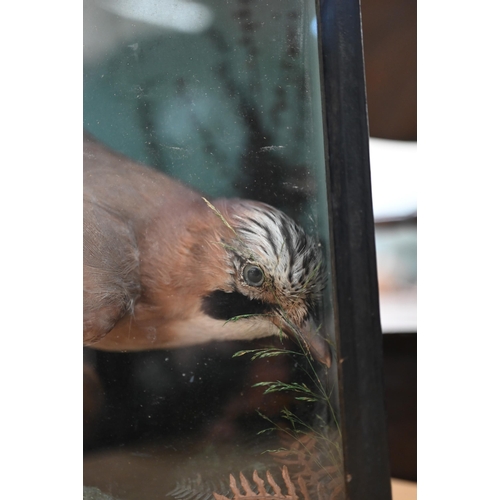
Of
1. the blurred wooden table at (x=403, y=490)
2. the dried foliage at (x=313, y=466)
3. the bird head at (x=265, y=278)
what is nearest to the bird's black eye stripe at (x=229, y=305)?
the bird head at (x=265, y=278)

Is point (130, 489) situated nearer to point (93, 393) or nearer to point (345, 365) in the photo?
point (93, 393)

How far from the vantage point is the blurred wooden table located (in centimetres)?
113

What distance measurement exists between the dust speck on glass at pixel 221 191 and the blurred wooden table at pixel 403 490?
0.40ft

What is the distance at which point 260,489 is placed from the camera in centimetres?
Answer: 118

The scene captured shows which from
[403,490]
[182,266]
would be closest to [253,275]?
[182,266]

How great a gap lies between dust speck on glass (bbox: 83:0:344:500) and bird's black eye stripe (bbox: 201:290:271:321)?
6cm

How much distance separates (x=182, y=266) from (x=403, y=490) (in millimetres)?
742

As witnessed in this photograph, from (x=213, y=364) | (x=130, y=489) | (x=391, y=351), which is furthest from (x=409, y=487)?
(x=130, y=489)

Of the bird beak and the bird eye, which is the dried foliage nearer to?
the bird beak

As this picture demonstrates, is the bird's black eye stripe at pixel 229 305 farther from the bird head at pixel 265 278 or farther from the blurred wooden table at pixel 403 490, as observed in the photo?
the blurred wooden table at pixel 403 490

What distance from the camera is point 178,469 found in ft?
3.99

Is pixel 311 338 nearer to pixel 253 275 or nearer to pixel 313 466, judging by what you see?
pixel 253 275

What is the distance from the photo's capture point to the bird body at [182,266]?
118 centimetres
